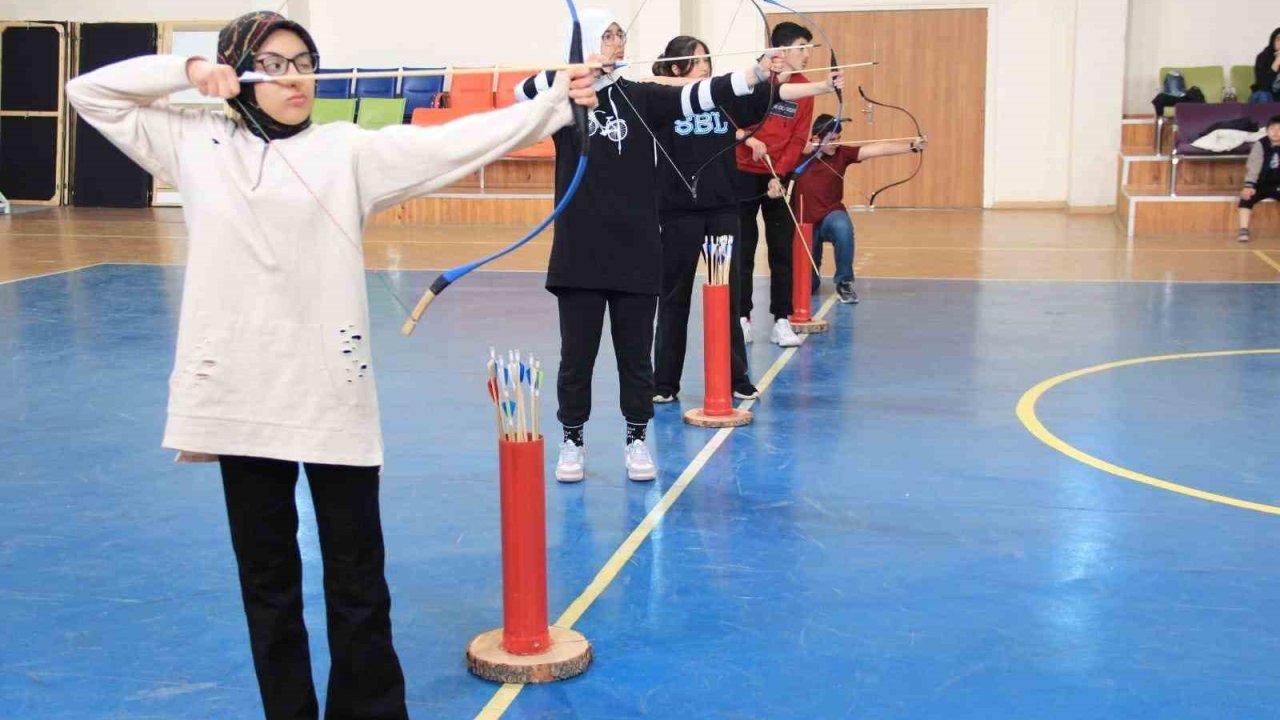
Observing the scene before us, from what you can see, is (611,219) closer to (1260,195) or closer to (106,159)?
(1260,195)

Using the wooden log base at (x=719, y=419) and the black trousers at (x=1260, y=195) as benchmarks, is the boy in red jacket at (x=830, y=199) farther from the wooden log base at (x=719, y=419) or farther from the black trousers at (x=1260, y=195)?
the black trousers at (x=1260, y=195)

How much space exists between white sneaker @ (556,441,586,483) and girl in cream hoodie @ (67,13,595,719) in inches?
83.7

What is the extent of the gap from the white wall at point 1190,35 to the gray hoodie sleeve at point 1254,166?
215cm

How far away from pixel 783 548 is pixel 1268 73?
35.3ft

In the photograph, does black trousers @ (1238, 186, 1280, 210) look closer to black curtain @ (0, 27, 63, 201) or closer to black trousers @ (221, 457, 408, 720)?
black trousers @ (221, 457, 408, 720)

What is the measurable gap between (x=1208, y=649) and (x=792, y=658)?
0.91 m

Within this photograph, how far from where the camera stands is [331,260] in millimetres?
2357

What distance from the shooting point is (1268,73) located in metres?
12.7

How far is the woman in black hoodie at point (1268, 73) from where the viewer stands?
12586 millimetres

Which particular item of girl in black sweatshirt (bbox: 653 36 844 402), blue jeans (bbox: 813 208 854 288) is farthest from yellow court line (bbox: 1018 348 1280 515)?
blue jeans (bbox: 813 208 854 288)

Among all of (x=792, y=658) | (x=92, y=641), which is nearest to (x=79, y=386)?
(x=92, y=641)

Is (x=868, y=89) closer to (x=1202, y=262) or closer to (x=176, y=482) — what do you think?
(x=1202, y=262)

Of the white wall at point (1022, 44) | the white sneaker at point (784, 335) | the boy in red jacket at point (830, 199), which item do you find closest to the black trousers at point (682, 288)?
the white sneaker at point (784, 335)

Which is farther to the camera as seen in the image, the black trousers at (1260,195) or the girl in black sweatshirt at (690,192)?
the black trousers at (1260,195)
